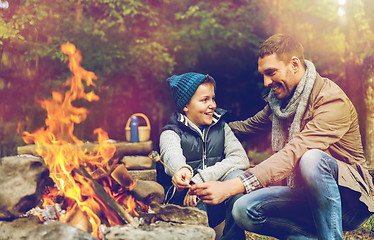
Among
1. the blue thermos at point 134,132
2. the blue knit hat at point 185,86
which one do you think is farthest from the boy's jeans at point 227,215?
the blue thermos at point 134,132

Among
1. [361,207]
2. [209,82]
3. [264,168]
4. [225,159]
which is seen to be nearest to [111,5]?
[209,82]

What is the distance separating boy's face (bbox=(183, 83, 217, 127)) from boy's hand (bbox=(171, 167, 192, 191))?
66 centimetres

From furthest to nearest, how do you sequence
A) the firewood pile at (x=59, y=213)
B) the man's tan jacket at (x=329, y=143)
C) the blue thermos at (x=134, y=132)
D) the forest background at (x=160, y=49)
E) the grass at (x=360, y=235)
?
the forest background at (x=160, y=49)
the blue thermos at (x=134, y=132)
the grass at (x=360, y=235)
the man's tan jacket at (x=329, y=143)
the firewood pile at (x=59, y=213)

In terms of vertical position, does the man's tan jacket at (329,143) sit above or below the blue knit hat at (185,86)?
below

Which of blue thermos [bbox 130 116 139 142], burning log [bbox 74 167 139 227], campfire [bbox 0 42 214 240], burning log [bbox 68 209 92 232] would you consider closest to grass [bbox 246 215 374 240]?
campfire [bbox 0 42 214 240]

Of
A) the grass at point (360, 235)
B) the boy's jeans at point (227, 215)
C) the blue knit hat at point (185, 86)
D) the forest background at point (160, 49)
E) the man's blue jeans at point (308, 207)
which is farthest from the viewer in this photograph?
the forest background at point (160, 49)

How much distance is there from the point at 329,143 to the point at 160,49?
18.5 ft

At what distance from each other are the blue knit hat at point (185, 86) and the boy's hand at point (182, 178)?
792mm

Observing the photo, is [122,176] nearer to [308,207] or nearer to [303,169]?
[303,169]

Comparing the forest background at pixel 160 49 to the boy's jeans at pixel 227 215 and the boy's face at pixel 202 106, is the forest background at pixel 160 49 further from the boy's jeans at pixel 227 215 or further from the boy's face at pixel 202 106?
the boy's jeans at pixel 227 215

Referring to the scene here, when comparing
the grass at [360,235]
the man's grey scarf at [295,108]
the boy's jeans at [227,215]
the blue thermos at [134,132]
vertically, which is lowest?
the grass at [360,235]

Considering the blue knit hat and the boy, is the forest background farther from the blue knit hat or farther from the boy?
the boy

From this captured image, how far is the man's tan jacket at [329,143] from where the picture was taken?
3.01 m

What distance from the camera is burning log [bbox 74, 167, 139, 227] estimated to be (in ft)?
9.56
